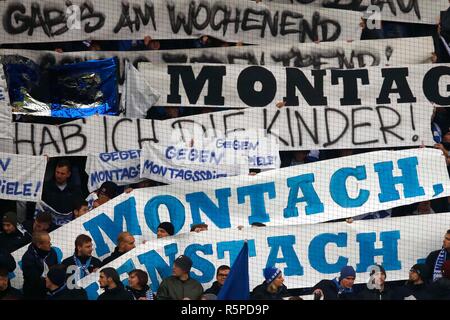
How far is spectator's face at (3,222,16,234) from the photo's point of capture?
38.7 ft

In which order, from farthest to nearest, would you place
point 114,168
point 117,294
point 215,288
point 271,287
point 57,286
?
point 114,168 < point 215,288 < point 271,287 < point 57,286 < point 117,294

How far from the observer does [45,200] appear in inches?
492

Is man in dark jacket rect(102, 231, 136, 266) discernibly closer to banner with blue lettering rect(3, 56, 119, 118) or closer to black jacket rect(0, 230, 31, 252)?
black jacket rect(0, 230, 31, 252)

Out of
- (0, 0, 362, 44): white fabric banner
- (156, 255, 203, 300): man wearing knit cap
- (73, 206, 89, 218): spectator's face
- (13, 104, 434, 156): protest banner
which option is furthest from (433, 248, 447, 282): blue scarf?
(73, 206, 89, 218): spectator's face

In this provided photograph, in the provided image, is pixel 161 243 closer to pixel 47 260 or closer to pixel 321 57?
pixel 47 260

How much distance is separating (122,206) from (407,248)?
9.27 ft

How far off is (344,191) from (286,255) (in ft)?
2.91

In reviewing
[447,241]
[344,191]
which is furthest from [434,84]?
[447,241]

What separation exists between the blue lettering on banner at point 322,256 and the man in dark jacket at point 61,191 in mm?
2397

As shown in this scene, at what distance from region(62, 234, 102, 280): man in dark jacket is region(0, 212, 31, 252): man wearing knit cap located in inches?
21.7

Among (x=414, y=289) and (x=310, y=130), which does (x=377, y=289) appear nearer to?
(x=414, y=289)

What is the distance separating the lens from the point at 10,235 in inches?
466

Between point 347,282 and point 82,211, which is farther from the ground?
point 82,211

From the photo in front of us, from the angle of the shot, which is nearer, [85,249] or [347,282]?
[347,282]
